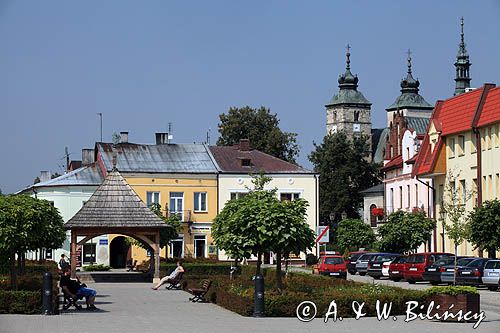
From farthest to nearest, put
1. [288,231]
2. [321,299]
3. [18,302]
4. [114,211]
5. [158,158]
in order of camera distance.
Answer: [158,158], [114,211], [288,231], [18,302], [321,299]

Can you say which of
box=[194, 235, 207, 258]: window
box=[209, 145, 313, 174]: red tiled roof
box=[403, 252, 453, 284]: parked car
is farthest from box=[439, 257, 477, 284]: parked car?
box=[209, 145, 313, 174]: red tiled roof

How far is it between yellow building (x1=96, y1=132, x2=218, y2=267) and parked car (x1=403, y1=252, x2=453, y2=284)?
88.6 ft

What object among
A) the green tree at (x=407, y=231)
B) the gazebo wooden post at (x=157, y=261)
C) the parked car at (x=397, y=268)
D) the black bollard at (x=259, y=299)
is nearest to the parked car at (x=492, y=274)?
the parked car at (x=397, y=268)

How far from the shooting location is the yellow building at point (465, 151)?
5975 cm

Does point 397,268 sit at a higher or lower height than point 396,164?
lower

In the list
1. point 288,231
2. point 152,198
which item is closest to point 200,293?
point 288,231

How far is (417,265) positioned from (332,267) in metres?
5.49

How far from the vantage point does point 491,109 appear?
59969 mm

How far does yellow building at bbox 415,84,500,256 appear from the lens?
5975 cm

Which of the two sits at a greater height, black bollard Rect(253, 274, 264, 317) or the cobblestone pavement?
black bollard Rect(253, 274, 264, 317)

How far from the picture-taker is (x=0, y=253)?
3123 centimetres

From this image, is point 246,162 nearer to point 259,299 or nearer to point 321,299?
point 321,299

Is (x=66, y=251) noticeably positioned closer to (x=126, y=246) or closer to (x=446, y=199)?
(x=126, y=246)

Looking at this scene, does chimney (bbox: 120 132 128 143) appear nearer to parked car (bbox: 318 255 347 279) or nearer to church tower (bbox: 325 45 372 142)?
parked car (bbox: 318 255 347 279)
